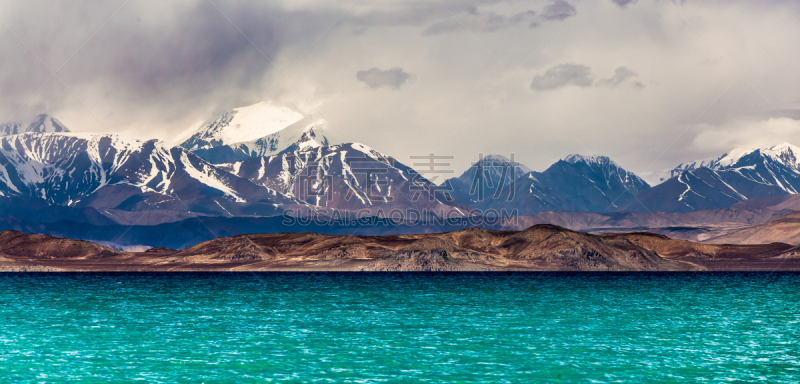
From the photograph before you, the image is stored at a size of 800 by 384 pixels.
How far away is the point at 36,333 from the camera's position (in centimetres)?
7888

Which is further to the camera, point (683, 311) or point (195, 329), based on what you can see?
point (683, 311)

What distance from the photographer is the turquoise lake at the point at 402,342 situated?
181 feet

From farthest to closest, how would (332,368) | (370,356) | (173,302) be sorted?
(173,302)
(370,356)
(332,368)

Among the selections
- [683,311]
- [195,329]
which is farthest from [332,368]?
[683,311]

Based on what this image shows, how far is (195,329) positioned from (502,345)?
107 feet

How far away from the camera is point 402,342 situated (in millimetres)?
71312

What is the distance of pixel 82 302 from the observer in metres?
128

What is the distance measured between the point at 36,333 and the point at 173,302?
47756 millimetres

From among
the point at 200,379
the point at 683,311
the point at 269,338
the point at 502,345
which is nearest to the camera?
the point at 200,379

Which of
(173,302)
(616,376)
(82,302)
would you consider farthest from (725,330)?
(82,302)

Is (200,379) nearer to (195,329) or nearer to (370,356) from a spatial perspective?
(370,356)

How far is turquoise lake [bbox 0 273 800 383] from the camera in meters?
55.1

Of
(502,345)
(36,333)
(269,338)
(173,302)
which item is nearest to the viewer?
(502,345)

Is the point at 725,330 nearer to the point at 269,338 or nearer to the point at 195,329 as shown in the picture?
the point at 269,338
